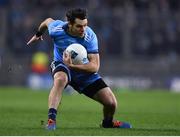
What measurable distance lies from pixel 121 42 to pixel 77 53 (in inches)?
761

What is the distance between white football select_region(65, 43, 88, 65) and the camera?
1202cm

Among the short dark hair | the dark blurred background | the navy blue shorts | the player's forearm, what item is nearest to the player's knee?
the player's forearm

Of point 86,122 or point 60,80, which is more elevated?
point 60,80

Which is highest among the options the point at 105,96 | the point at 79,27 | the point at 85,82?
the point at 79,27

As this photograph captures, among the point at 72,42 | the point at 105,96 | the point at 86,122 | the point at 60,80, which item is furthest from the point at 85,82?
the point at 86,122

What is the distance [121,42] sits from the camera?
31.3 m

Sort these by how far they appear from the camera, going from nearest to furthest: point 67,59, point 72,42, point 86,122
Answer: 1. point 67,59
2. point 72,42
3. point 86,122

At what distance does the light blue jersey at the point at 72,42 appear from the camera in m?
12.4

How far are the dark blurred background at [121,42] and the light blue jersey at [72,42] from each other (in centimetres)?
1800

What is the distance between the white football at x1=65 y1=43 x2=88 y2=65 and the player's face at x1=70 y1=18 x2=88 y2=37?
9.2 inches

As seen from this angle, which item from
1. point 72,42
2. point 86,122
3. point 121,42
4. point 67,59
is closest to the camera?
point 67,59

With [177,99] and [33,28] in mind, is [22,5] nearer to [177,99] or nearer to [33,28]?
[33,28]

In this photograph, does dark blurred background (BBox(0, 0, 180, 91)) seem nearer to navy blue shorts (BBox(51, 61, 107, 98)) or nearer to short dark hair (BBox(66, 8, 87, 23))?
navy blue shorts (BBox(51, 61, 107, 98))

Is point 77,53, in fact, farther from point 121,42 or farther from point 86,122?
point 121,42
